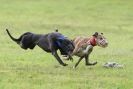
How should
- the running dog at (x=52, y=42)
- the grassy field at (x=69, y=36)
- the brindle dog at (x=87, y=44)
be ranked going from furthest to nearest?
the brindle dog at (x=87, y=44)
the running dog at (x=52, y=42)
the grassy field at (x=69, y=36)

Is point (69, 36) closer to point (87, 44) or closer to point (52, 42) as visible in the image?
point (87, 44)

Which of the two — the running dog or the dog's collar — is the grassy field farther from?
the dog's collar

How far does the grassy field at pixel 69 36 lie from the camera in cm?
1256

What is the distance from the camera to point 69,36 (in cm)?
2627

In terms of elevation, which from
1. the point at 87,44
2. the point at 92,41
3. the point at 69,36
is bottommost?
the point at 69,36

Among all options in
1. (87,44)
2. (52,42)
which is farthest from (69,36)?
(52,42)

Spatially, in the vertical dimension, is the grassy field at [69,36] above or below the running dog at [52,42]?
below

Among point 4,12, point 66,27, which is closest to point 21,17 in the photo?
point 4,12

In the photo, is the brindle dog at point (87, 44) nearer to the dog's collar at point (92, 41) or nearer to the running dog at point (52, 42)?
the dog's collar at point (92, 41)

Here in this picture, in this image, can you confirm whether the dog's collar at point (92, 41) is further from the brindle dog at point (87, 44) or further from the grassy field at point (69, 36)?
the grassy field at point (69, 36)

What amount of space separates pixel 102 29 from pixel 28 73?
16109 millimetres

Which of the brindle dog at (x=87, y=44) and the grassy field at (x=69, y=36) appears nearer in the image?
the grassy field at (x=69, y=36)

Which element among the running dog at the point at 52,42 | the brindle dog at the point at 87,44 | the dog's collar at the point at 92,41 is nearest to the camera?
the running dog at the point at 52,42

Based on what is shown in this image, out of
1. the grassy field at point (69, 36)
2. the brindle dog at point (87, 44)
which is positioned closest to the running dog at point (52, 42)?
the brindle dog at point (87, 44)
